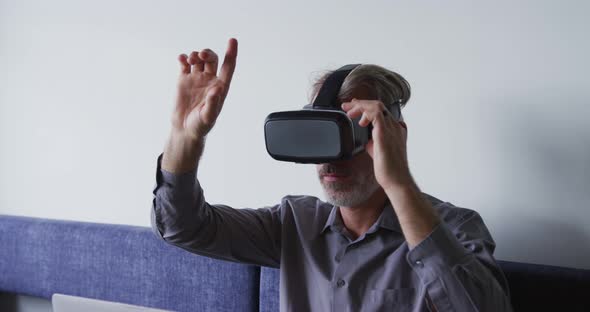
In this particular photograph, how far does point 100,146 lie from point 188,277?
1.51 ft

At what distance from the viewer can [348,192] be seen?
3.78ft

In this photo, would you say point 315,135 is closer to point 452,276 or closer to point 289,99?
point 452,276

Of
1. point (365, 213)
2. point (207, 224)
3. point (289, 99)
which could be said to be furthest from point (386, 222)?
point (289, 99)

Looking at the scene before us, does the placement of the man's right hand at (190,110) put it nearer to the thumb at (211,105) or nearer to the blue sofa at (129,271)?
the thumb at (211,105)

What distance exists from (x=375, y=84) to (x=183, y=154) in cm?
35

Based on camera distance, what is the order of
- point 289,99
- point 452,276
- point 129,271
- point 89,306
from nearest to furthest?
point 452,276
point 89,306
point 289,99
point 129,271

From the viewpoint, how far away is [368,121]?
39.1 inches

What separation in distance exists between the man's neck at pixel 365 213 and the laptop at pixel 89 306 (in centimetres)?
39

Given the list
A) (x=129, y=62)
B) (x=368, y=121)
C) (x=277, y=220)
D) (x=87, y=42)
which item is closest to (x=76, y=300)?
(x=277, y=220)

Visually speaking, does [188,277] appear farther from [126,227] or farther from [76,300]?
[76,300]

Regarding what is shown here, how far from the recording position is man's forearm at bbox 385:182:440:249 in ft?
3.18

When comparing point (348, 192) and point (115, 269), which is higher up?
point (348, 192)

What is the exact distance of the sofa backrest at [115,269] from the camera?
1.50 m

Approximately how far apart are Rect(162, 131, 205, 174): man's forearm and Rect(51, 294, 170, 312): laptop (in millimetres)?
237
